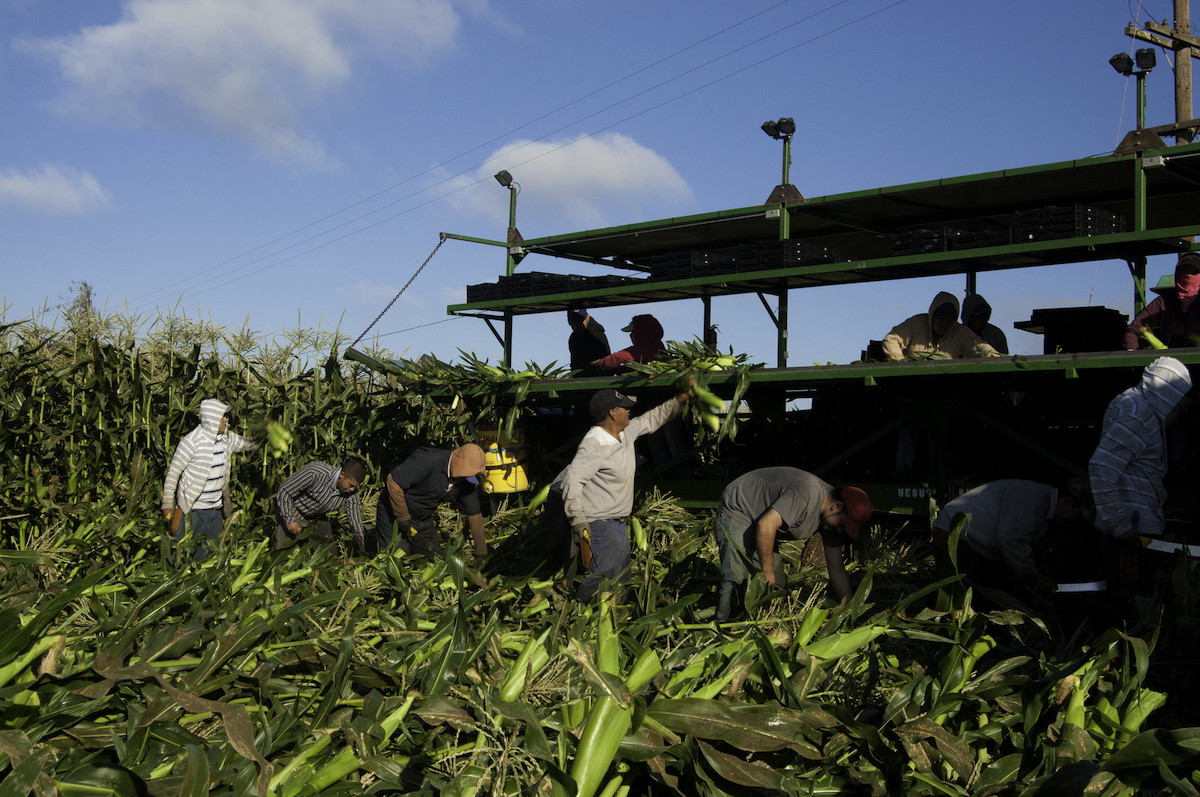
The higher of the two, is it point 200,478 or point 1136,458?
point 1136,458

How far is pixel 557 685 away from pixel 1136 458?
3.56 metres

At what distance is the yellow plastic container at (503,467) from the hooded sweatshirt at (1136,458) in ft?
16.9

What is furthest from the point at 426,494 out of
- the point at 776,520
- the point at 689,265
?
the point at 776,520

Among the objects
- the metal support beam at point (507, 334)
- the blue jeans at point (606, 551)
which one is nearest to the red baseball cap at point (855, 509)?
the blue jeans at point (606, 551)

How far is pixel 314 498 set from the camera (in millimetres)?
8070

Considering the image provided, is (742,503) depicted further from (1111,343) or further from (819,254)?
(1111,343)

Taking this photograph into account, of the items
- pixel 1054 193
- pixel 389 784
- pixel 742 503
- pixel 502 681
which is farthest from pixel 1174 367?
pixel 389 784

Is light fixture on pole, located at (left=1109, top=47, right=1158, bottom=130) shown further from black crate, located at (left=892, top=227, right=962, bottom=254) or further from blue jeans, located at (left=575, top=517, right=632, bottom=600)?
blue jeans, located at (left=575, top=517, right=632, bottom=600)

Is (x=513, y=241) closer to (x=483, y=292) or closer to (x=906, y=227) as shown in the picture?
(x=483, y=292)

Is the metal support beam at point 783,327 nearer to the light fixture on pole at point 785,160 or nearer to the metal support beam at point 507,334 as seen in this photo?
the light fixture on pole at point 785,160

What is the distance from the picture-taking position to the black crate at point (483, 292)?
33.7 feet

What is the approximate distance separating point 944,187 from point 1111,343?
188 cm

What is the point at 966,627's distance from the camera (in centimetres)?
525

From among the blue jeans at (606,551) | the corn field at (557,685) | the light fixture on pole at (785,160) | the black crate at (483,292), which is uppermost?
the light fixture on pole at (785,160)
